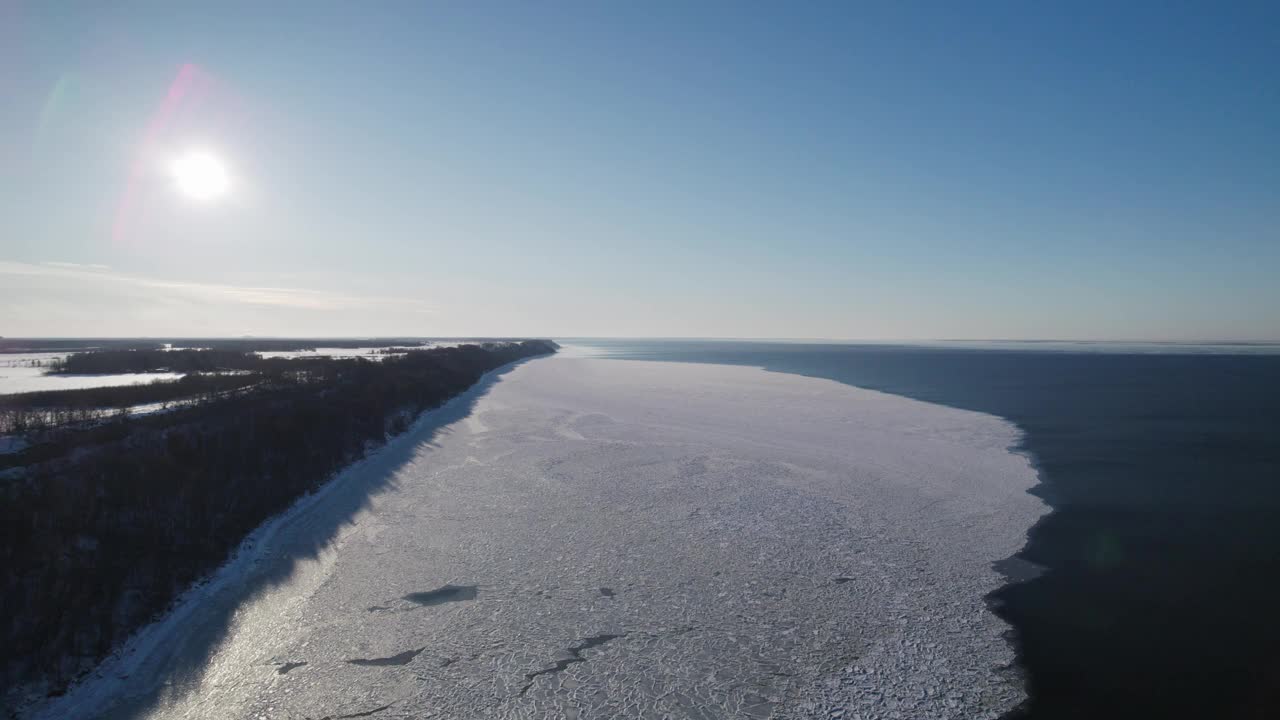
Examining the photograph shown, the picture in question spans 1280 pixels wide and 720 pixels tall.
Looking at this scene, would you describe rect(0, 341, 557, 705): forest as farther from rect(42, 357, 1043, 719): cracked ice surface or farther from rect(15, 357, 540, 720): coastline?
rect(42, 357, 1043, 719): cracked ice surface

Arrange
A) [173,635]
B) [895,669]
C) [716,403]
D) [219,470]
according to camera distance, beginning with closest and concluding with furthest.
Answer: [895,669] < [173,635] < [219,470] < [716,403]

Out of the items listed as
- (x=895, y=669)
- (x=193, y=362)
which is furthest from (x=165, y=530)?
(x=193, y=362)

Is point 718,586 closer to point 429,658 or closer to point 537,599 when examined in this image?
point 537,599

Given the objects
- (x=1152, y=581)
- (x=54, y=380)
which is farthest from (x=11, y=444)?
(x=54, y=380)

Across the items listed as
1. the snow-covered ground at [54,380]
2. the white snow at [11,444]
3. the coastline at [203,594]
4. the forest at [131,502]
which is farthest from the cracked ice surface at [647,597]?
the snow-covered ground at [54,380]

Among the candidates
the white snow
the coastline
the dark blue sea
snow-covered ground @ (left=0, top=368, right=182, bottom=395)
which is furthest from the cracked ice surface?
snow-covered ground @ (left=0, top=368, right=182, bottom=395)

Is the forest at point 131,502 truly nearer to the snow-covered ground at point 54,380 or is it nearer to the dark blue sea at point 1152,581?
the snow-covered ground at point 54,380
